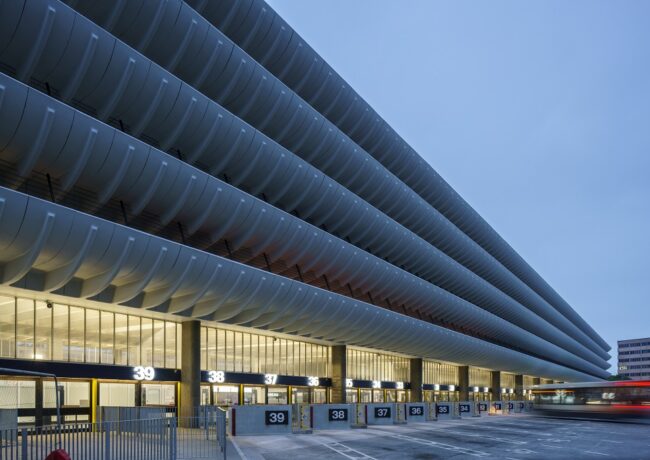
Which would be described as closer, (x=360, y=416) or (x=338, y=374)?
(x=360, y=416)

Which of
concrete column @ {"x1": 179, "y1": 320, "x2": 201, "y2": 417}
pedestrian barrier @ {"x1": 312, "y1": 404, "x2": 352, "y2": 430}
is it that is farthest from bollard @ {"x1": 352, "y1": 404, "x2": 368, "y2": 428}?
concrete column @ {"x1": 179, "y1": 320, "x2": 201, "y2": 417}

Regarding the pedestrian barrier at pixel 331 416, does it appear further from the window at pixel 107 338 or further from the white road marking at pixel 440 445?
the window at pixel 107 338

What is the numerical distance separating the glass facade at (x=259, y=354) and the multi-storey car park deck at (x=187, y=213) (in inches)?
5.9

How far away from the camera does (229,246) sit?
129 ft

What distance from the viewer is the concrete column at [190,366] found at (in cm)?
3778

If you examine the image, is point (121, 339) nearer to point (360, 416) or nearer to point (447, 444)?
point (447, 444)

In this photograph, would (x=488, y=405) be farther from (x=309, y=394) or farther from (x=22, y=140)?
(x=22, y=140)

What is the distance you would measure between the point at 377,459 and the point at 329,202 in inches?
895

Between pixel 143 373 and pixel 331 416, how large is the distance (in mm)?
13115

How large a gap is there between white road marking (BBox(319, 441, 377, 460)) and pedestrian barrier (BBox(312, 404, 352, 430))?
8.39 meters

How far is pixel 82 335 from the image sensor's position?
3309 cm

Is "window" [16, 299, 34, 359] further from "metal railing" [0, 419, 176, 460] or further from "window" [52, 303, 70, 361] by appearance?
"metal railing" [0, 419, 176, 460]

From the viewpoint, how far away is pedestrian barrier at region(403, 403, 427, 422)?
53.1 m

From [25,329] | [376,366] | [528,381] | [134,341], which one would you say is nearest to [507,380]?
[528,381]
